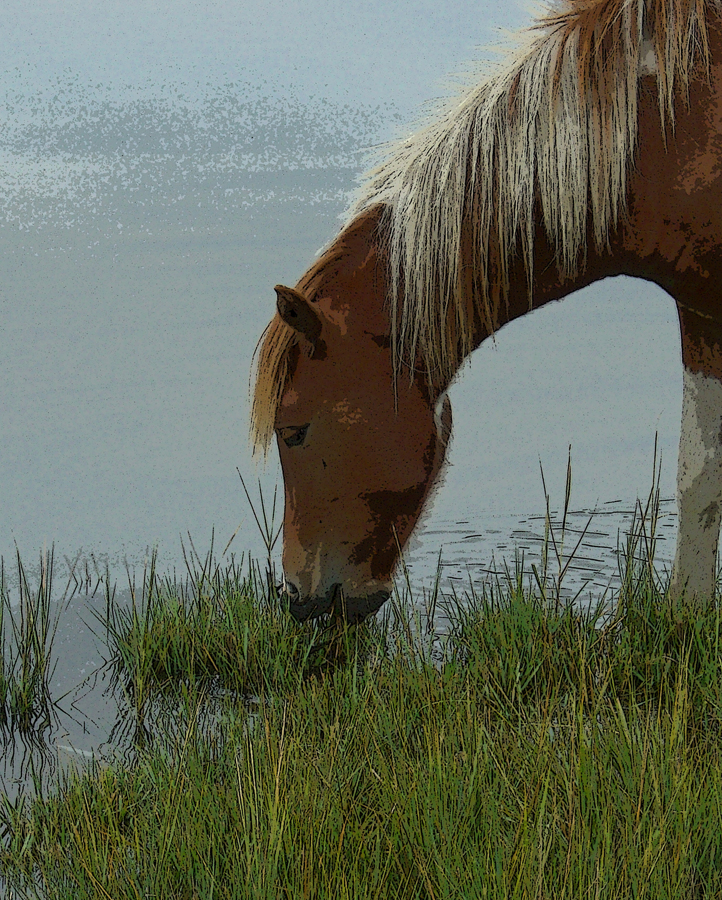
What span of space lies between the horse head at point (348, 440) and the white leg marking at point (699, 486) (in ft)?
3.40

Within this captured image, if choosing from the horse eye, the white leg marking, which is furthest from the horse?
the white leg marking

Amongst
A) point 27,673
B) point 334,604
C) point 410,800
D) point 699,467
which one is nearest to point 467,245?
point 334,604

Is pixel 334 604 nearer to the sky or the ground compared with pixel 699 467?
nearer to the ground

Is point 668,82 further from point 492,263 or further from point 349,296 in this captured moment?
point 349,296

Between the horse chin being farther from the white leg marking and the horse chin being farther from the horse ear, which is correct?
the white leg marking

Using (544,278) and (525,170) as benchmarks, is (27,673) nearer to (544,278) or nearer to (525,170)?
(544,278)

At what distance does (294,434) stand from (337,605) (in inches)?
22.4

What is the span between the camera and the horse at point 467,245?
2.91m

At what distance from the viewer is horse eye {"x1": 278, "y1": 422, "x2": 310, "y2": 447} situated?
3023 millimetres

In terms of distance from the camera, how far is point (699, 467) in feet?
12.0

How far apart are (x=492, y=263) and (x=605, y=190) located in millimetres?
380

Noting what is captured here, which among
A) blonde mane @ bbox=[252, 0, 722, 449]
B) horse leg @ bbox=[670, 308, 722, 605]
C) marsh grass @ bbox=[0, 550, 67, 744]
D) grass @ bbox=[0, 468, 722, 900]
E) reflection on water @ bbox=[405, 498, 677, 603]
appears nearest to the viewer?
grass @ bbox=[0, 468, 722, 900]

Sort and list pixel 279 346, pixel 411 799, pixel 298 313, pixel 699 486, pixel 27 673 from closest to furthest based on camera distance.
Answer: pixel 411 799, pixel 298 313, pixel 279 346, pixel 27 673, pixel 699 486

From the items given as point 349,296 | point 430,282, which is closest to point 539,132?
point 430,282
